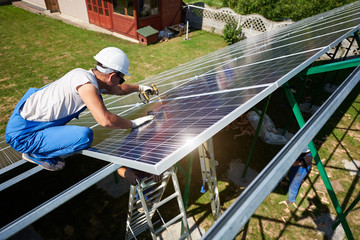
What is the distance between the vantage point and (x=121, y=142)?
279cm

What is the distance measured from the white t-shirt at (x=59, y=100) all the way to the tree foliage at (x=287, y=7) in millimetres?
20531

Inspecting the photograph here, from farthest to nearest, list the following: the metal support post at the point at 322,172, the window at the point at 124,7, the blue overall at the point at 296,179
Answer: the window at the point at 124,7 < the blue overall at the point at 296,179 < the metal support post at the point at 322,172

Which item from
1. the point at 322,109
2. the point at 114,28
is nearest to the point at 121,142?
the point at 322,109

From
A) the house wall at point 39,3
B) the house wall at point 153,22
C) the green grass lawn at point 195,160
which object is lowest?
the green grass lawn at point 195,160

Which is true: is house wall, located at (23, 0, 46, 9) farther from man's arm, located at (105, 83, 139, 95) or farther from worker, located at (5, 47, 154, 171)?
worker, located at (5, 47, 154, 171)

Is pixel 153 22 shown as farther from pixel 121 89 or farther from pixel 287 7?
pixel 121 89

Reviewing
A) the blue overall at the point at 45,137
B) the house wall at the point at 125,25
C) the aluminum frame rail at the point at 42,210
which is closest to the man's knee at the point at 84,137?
the blue overall at the point at 45,137

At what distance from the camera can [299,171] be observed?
5.42 metres

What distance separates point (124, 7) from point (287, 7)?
15.1 metres

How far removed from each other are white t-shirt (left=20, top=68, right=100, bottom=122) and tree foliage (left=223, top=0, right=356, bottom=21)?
20.5 meters

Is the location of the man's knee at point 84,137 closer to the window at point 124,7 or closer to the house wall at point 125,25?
the house wall at point 125,25

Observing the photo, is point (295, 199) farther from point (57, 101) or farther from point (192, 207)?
point (57, 101)

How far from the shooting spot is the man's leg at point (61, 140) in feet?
9.07

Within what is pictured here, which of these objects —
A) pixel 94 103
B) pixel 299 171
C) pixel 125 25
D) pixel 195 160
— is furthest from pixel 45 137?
pixel 125 25
